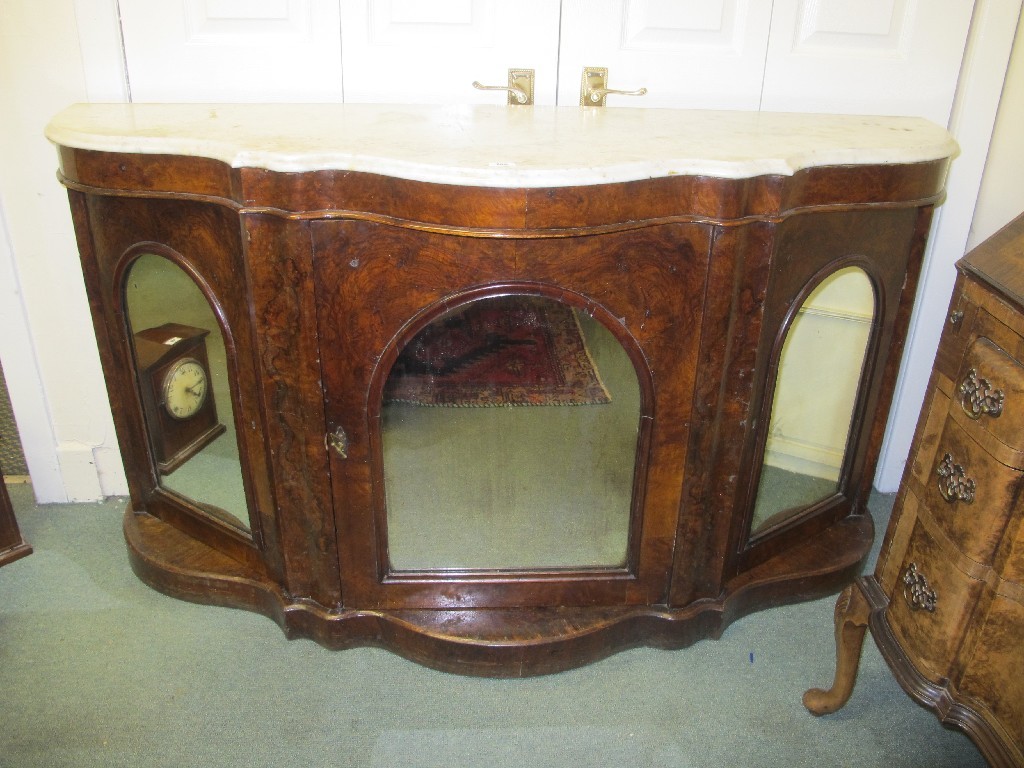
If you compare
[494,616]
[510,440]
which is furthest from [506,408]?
[494,616]

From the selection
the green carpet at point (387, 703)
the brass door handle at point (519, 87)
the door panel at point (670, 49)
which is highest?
the door panel at point (670, 49)

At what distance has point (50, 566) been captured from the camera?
1775 millimetres

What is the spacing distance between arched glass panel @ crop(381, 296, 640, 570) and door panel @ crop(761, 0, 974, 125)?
0.78 meters

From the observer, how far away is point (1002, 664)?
1062mm

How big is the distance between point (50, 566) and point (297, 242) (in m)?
1.07

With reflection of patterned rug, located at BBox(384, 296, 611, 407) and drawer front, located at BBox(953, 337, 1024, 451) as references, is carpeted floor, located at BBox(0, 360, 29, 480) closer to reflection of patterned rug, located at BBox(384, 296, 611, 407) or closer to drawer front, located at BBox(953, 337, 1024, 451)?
reflection of patterned rug, located at BBox(384, 296, 611, 407)

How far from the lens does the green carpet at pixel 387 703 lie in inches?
53.7

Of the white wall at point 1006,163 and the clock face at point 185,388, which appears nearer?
the clock face at point 185,388

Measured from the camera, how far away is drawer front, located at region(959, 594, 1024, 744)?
104cm

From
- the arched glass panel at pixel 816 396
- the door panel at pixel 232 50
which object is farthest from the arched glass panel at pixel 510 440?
the door panel at pixel 232 50

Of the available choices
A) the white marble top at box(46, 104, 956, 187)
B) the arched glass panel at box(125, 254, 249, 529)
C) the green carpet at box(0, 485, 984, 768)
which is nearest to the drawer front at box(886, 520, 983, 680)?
the green carpet at box(0, 485, 984, 768)

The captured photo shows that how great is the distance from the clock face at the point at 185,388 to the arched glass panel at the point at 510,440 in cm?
41

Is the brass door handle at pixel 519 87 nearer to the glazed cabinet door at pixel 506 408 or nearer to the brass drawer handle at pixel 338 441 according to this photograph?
the glazed cabinet door at pixel 506 408

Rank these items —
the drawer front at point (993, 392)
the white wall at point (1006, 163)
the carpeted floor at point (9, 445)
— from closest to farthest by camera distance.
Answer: the drawer front at point (993, 392)
the white wall at point (1006, 163)
the carpeted floor at point (9, 445)
